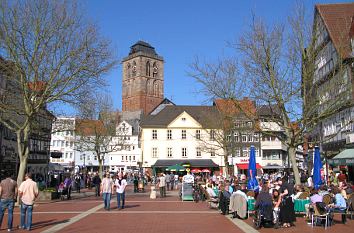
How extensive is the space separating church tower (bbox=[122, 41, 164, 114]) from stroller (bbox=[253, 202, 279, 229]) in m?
110

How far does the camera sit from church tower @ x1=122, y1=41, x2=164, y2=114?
126m

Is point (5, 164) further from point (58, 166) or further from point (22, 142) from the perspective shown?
point (22, 142)

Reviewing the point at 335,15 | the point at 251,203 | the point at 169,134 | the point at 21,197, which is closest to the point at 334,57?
the point at 335,15

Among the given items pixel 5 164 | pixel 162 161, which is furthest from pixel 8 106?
pixel 162 161

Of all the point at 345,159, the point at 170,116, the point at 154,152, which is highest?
the point at 170,116

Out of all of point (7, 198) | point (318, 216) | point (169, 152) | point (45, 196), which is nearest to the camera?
point (7, 198)

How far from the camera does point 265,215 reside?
1382 centimetres

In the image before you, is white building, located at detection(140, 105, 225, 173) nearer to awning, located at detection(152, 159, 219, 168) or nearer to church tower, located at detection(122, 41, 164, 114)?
awning, located at detection(152, 159, 219, 168)

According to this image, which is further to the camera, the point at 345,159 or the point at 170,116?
the point at 170,116

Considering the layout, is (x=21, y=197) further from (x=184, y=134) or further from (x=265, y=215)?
(x=184, y=134)

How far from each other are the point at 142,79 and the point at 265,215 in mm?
115730

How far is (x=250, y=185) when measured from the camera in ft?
76.0

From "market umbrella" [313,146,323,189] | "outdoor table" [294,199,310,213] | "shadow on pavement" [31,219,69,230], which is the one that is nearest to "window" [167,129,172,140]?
"market umbrella" [313,146,323,189]

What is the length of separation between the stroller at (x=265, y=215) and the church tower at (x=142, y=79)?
110 m
